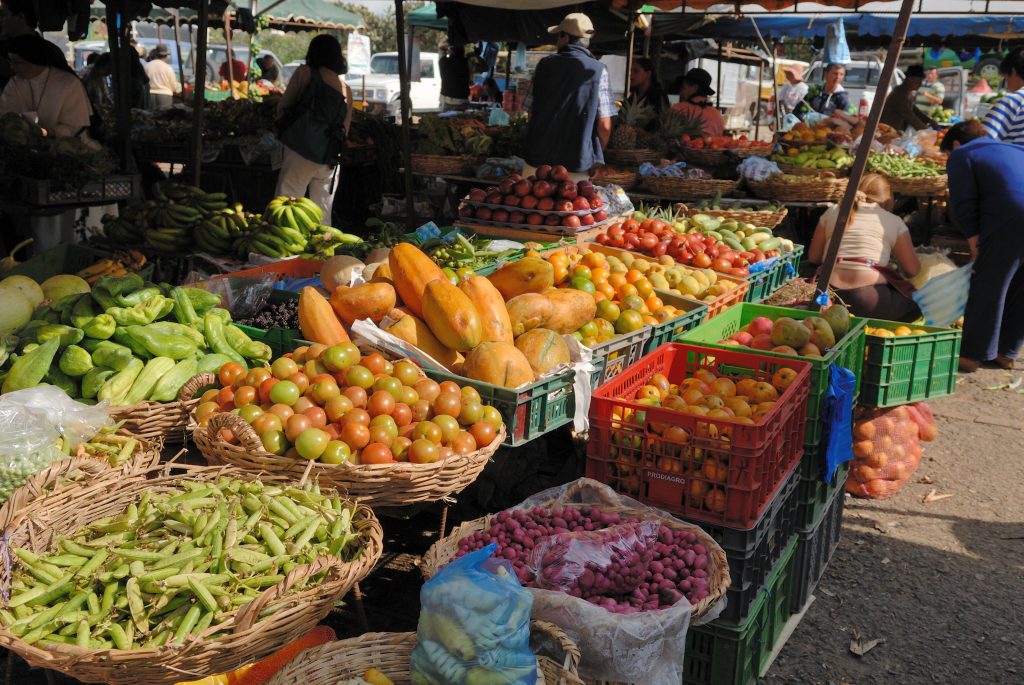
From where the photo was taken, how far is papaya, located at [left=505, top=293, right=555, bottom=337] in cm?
397

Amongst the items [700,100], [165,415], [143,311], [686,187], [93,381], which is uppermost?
[700,100]

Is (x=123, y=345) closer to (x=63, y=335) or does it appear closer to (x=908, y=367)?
(x=63, y=335)

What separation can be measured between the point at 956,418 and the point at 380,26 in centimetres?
5006

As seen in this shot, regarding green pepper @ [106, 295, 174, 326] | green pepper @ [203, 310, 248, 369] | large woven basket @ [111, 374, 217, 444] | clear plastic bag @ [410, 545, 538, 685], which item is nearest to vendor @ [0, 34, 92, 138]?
green pepper @ [106, 295, 174, 326]

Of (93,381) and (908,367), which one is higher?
(93,381)

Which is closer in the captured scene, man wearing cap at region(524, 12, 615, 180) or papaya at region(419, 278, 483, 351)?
papaya at region(419, 278, 483, 351)

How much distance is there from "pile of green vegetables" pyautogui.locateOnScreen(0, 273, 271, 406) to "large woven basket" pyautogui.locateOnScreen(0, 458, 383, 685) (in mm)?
621

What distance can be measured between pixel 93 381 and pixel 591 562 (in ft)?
6.91

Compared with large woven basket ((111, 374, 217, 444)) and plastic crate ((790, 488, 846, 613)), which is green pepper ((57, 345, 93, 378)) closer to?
large woven basket ((111, 374, 217, 444))

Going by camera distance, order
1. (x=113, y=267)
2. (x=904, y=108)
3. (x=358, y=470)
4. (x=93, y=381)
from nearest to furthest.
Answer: (x=358, y=470) → (x=93, y=381) → (x=113, y=267) → (x=904, y=108)

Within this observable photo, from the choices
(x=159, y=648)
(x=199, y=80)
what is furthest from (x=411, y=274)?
(x=199, y=80)

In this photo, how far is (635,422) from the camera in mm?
3133

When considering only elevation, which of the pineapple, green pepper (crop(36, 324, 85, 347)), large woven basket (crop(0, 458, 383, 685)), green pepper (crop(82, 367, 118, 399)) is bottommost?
large woven basket (crop(0, 458, 383, 685))

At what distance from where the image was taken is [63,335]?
3.59 metres
